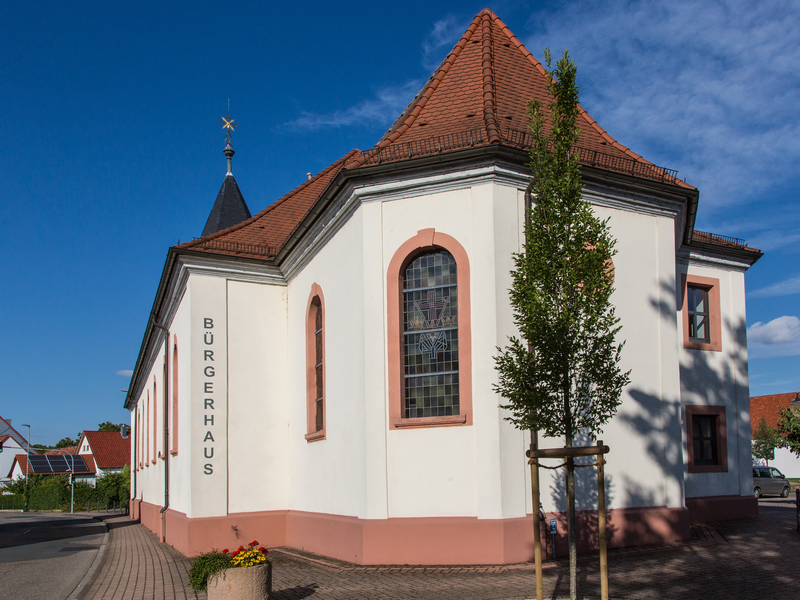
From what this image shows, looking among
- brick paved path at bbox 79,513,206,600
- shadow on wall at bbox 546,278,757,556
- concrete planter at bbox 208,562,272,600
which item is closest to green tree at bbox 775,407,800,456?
shadow on wall at bbox 546,278,757,556

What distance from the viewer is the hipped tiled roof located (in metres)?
12.2

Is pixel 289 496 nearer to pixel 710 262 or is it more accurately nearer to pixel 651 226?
pixel 651 226

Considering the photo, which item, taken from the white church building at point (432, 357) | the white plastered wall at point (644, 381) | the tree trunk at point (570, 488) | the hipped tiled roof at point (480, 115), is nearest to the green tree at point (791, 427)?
the white church building at point (432, 357)

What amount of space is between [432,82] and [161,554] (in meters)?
12.2

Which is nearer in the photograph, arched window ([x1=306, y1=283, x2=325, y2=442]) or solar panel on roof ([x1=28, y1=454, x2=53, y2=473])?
arched window ([x1=306, y1=283, x2=325, y2=442])

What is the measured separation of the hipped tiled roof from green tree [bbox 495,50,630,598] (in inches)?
176

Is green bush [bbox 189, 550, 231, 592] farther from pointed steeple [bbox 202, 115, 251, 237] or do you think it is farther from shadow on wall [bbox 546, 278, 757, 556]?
pointed steeple [bbox 202, 115, 251, 237]

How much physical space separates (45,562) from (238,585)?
10.5m

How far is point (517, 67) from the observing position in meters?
14.8

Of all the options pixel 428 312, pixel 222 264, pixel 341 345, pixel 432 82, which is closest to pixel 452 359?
pixel 428 312

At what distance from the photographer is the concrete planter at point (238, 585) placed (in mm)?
8383

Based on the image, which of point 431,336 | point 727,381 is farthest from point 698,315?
point 431,336

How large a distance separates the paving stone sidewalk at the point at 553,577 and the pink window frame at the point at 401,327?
2.30 metres

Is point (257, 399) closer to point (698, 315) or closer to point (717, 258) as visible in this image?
point (698, 315)
